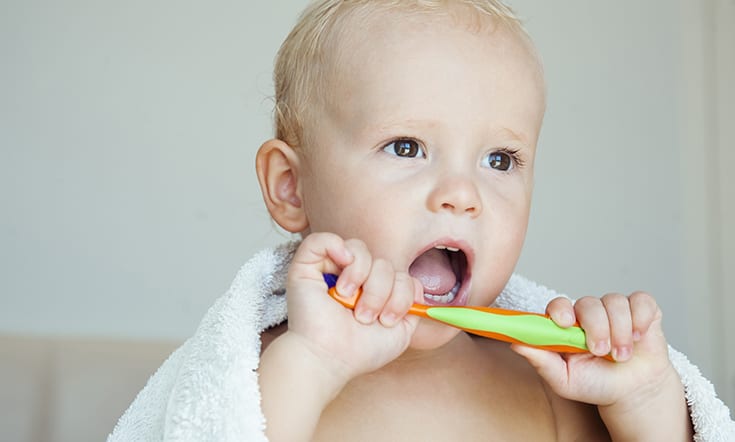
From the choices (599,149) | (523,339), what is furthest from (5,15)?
(523,339)

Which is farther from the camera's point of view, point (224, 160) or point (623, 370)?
point (224, 160)

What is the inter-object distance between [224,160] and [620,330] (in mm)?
1200

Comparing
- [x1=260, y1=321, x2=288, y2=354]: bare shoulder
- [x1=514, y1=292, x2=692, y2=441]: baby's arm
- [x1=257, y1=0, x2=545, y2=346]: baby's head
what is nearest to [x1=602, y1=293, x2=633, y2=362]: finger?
[x1=514, y1=292, x2=692, y2=441]: baby's arm

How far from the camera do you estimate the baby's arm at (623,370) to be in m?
0.71

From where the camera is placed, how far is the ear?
2.88 ft

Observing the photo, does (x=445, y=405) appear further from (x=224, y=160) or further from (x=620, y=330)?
(x=224, y=160)

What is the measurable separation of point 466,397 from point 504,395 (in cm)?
4

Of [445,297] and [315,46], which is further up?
[315,46]

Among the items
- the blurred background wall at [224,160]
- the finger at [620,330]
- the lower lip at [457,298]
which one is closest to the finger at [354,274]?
the lower lip at [457,298]

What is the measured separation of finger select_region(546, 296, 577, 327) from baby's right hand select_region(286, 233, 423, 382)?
0.12 metres

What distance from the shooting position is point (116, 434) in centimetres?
89

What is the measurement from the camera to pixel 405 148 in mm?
777

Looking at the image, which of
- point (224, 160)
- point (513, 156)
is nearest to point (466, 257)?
point (513, 156)

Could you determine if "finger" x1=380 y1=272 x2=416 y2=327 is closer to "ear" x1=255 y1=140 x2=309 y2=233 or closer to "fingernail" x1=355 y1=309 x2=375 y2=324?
"fingernail" x1=355 y1=309 x2=375 y2=324
